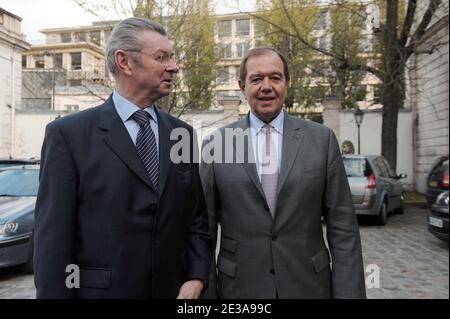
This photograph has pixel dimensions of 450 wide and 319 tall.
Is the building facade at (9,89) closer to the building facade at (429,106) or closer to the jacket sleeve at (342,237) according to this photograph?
the building facade at (429,106)

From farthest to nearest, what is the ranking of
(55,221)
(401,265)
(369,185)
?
(369,185) → (401,265) → (55,221)

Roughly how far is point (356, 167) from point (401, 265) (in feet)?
11.7

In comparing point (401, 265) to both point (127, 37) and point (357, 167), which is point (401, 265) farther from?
point (127, 37)

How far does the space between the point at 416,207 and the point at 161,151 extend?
1328cm

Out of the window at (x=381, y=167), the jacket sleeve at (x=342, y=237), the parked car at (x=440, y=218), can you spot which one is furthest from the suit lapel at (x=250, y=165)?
the window at (x=381, y=167)

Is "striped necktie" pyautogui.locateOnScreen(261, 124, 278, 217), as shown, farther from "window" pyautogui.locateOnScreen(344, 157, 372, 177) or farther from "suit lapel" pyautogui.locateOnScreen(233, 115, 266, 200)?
"window" pyautogui.locateOnScreen(344, 157, 372, 177)

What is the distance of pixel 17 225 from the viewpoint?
18.7 feet

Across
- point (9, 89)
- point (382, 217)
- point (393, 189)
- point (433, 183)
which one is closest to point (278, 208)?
point (433, 183)

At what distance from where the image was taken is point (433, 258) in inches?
268

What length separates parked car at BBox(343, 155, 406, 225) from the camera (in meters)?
9.28

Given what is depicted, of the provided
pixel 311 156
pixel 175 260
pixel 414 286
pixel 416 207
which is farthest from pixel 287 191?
pixel 416 207

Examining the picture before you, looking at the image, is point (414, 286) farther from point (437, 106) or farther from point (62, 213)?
point (437, 106)

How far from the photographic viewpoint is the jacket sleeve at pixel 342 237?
6.79ft

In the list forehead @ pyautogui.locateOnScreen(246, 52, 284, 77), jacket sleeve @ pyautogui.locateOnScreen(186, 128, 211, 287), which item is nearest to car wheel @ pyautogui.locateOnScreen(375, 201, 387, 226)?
forehead @ pyautogui.locateOnScreen(246, 52, 284, 77)
